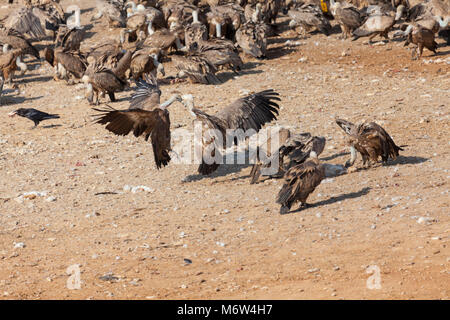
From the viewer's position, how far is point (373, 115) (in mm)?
11961

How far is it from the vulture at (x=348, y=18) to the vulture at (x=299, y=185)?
10.0 m

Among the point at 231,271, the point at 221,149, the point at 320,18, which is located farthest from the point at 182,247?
the point at 320,18

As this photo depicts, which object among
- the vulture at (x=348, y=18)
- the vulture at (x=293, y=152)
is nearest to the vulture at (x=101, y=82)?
the vulture at (x=293, y=152)

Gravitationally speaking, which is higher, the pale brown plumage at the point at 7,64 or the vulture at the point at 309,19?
the vulture at the point at 309,19

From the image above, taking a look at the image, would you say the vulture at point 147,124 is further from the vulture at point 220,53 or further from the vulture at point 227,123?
the vulture at point 220,53

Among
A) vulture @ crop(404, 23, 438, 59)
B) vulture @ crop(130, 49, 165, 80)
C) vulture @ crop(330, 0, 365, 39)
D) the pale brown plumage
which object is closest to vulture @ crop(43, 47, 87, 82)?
the pale brown plumage

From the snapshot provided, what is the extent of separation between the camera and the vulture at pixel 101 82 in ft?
45.8

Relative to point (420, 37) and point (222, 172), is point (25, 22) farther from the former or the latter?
point (222, 172)

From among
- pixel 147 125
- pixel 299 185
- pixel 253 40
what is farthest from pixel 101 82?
pixel 299 185

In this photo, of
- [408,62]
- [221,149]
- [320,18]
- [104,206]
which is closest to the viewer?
[104,206]

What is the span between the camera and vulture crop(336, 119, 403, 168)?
9.30 meters

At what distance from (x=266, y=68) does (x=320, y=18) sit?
2.76 metres

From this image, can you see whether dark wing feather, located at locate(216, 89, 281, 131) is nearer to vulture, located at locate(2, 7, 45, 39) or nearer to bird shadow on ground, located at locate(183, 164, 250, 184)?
bird shadow on ground, located at locate(183, 164, 250, 184)
